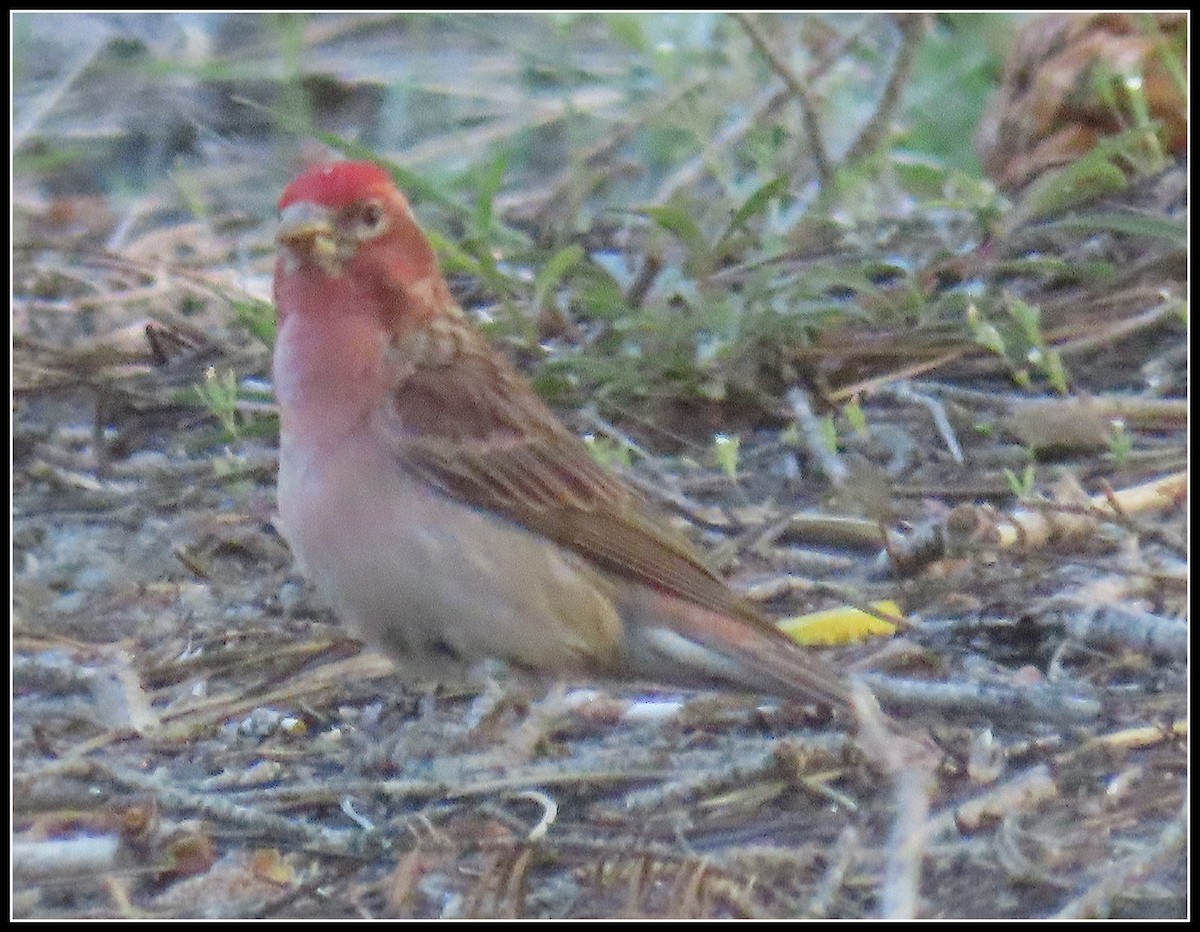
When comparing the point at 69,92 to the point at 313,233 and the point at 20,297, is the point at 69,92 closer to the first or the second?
the point at 20,297

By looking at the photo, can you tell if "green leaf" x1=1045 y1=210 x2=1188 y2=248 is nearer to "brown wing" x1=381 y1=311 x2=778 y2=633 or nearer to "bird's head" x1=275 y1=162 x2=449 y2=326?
"brown wing" x1=381 y1=311 x2=778 y2=633

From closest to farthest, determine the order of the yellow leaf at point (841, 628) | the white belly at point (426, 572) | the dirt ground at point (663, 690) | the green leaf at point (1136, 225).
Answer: the dirt ground at point (663, 690)
the white belly at point (426, 572)
the yellow leaf at point (841, 628)
the green leaf at point (1136, 225)

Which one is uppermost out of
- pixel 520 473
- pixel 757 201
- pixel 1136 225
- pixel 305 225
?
pixel 305 225

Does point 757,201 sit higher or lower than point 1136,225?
higher

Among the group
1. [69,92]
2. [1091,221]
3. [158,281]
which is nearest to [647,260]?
[1091,221]

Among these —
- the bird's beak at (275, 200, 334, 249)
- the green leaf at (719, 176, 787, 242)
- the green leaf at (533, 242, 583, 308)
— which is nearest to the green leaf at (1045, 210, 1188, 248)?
the green leaf at (719, 176, 787, 242)

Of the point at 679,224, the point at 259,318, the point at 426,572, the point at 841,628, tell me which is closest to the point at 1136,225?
the point at 679,224

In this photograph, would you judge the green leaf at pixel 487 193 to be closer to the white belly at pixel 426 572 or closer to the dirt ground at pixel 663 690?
the dirt ground at pixel 663 690

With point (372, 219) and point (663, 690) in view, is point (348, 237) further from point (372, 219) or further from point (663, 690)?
point (663, 690)

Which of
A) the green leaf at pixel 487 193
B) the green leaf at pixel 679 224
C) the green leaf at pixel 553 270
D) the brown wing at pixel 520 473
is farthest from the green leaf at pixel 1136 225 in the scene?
the brown wing at pixel 520 473
